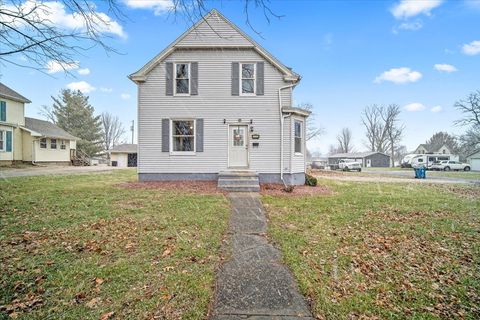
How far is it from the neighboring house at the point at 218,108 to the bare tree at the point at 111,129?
5391cm

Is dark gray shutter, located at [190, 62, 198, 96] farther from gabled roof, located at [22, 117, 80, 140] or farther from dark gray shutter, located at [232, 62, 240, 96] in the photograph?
gabled roof, located at [22, 117, 80, 140]

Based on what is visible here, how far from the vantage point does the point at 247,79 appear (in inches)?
477

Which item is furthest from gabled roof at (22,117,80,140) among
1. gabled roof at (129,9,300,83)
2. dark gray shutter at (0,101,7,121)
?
gabled roof at (129,9,300,83)

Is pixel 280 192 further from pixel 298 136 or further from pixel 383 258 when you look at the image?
pixel 383 258

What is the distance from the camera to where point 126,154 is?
117 ft

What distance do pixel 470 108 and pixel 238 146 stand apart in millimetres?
40678

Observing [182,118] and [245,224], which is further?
[182,118]

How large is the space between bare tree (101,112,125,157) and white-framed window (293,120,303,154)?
57.3 metres

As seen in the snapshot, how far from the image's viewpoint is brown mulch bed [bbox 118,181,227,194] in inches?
384

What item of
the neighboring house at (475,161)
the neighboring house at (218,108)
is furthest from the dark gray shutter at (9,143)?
the neighboring house at (475,161)

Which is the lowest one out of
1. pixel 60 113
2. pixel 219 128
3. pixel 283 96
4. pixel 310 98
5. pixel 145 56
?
pixel 219 128

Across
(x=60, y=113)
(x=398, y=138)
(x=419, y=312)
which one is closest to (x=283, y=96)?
(x=419, y=312)

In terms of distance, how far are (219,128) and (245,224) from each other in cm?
696

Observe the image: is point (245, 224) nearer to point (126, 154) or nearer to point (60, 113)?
point (126, 154)
